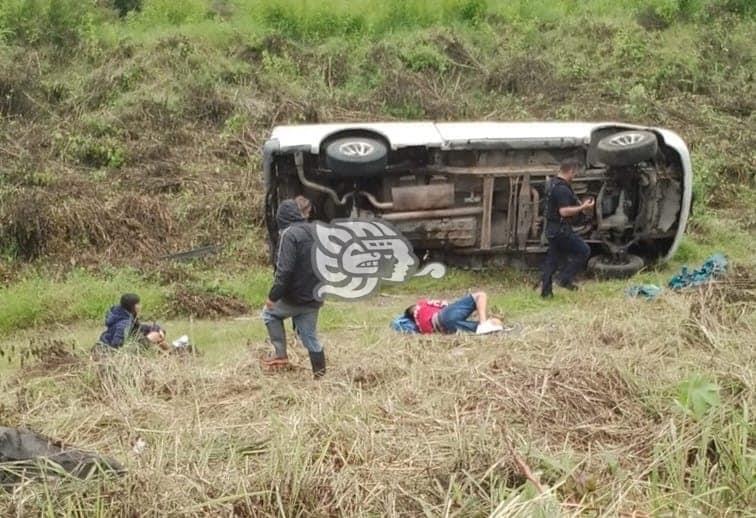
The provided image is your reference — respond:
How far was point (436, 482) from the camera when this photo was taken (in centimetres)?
410

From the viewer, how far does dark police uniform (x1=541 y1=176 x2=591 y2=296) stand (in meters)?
8.87

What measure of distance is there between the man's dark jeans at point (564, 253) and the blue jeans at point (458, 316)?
157 centimetres

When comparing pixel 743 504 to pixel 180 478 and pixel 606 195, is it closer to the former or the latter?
pixel 180 478

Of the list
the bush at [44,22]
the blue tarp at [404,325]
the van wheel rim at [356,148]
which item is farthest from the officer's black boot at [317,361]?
the bush at [44,22]

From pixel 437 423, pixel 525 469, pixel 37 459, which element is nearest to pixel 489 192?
pixel 437 423

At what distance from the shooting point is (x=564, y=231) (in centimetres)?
907

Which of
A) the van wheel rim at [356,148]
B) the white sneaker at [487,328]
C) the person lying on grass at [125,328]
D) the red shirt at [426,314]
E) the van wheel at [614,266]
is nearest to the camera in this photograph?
the person lying on grass at [125,328]

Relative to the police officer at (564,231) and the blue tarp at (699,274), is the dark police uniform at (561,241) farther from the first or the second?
the blue tarp at (699,274)

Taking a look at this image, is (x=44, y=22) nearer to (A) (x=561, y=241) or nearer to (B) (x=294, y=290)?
(A) (x=561, y=241)

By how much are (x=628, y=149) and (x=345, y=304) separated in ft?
9.99

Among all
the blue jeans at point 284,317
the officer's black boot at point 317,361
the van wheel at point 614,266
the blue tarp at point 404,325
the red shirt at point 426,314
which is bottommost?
the van wheel at point 614,266

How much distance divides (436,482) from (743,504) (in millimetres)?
1254

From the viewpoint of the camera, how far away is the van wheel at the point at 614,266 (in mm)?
9734

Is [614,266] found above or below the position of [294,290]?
below
